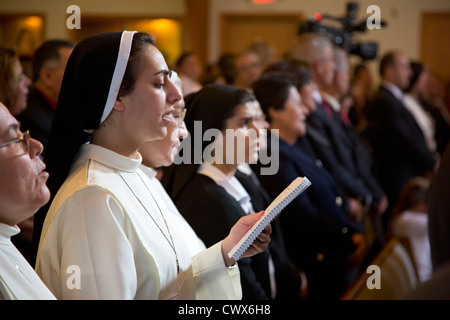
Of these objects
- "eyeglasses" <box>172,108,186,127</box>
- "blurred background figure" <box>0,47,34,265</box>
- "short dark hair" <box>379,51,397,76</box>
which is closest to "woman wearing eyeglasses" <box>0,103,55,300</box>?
"eyeglasses" <box>172,108,186,127</box>

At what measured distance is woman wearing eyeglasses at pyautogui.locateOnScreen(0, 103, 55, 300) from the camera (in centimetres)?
143

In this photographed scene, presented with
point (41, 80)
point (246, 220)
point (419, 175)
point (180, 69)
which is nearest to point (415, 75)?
point (419, 175)

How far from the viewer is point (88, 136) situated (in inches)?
68.6

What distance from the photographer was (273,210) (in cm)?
167

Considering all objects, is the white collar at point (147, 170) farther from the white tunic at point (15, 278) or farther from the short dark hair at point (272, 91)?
Result: the short dark hair at point (272, 91)

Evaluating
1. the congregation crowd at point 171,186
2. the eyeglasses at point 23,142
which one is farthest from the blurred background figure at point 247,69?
the eyeglasses at point 23,142

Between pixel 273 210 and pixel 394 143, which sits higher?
pixel 273 210

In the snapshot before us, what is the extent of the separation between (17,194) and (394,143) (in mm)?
4821

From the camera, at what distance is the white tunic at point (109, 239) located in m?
1.53

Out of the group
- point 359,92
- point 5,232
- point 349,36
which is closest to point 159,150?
point 5,232

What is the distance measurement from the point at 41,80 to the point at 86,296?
2057 mm

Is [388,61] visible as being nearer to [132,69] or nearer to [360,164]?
[360,164]

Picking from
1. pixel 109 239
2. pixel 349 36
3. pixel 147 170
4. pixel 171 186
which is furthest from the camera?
pixel 349 36
